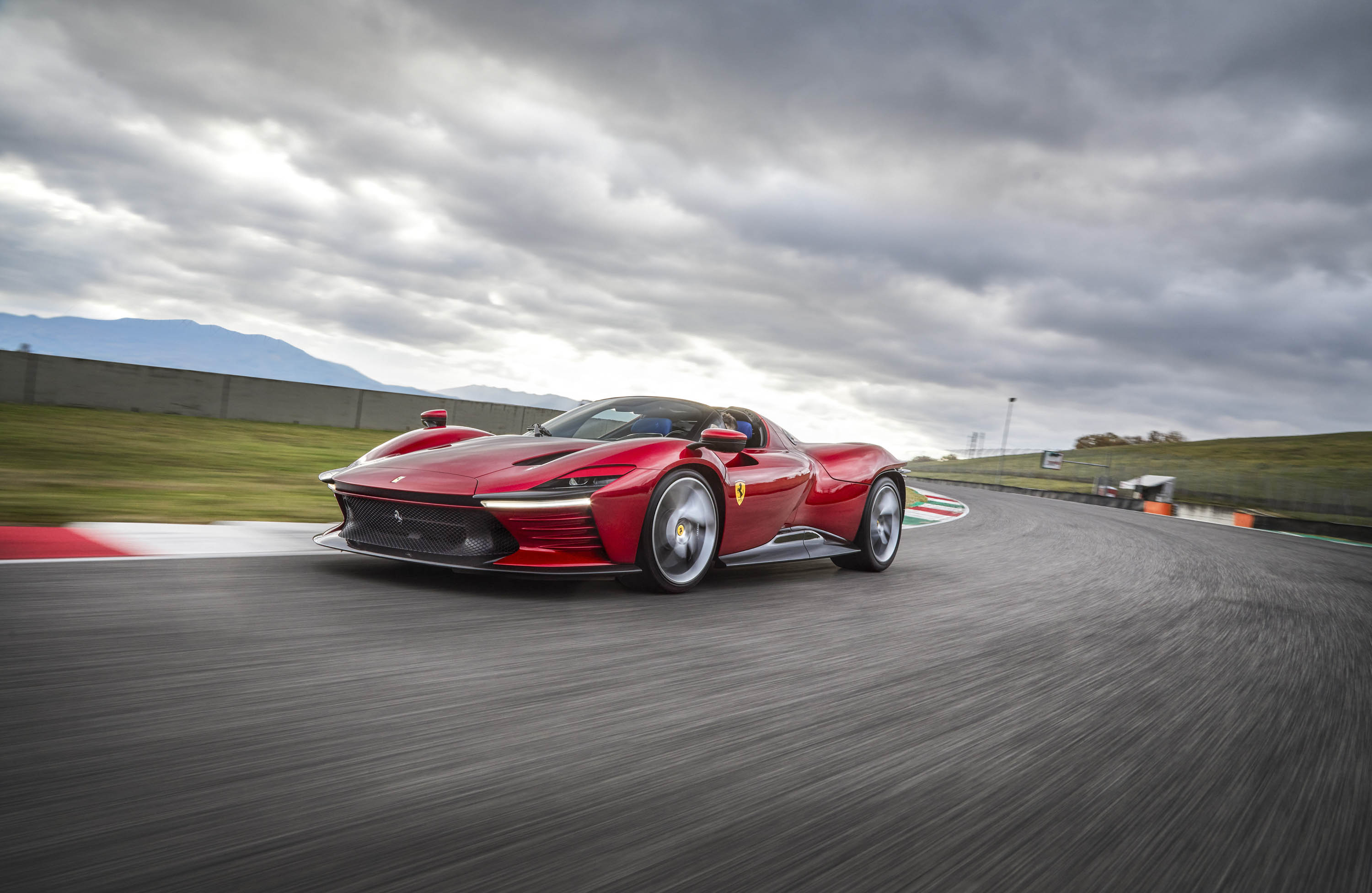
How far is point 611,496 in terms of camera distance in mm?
4227

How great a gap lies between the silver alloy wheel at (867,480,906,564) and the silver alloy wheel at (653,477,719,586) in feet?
6.02

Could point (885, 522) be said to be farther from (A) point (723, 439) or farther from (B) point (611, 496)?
(B) point (611, 496)

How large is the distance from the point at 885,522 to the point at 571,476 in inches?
124

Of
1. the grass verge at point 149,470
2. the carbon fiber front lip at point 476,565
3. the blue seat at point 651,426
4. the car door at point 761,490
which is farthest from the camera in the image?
the grass verge at point 149,470

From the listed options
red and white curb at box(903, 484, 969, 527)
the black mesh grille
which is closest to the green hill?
red and white curb at box(903, 484, 969, 527)

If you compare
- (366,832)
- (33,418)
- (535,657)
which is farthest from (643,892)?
(33,418)

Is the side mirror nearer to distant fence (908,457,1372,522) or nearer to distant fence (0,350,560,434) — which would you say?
distant fence (0,350,560,434)

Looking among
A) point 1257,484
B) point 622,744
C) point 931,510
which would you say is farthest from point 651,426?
point 1257,484

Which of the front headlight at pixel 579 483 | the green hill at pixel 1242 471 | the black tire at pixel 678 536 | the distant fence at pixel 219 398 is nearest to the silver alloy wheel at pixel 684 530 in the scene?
the black tire at pixel 678 536

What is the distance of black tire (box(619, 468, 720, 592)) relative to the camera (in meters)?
4.45

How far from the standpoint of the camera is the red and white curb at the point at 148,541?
423 centimetres

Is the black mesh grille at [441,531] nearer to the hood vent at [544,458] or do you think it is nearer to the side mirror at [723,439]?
the hood vent at [544,458]

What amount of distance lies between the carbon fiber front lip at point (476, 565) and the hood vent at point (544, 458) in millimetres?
555

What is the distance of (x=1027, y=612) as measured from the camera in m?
5.00
